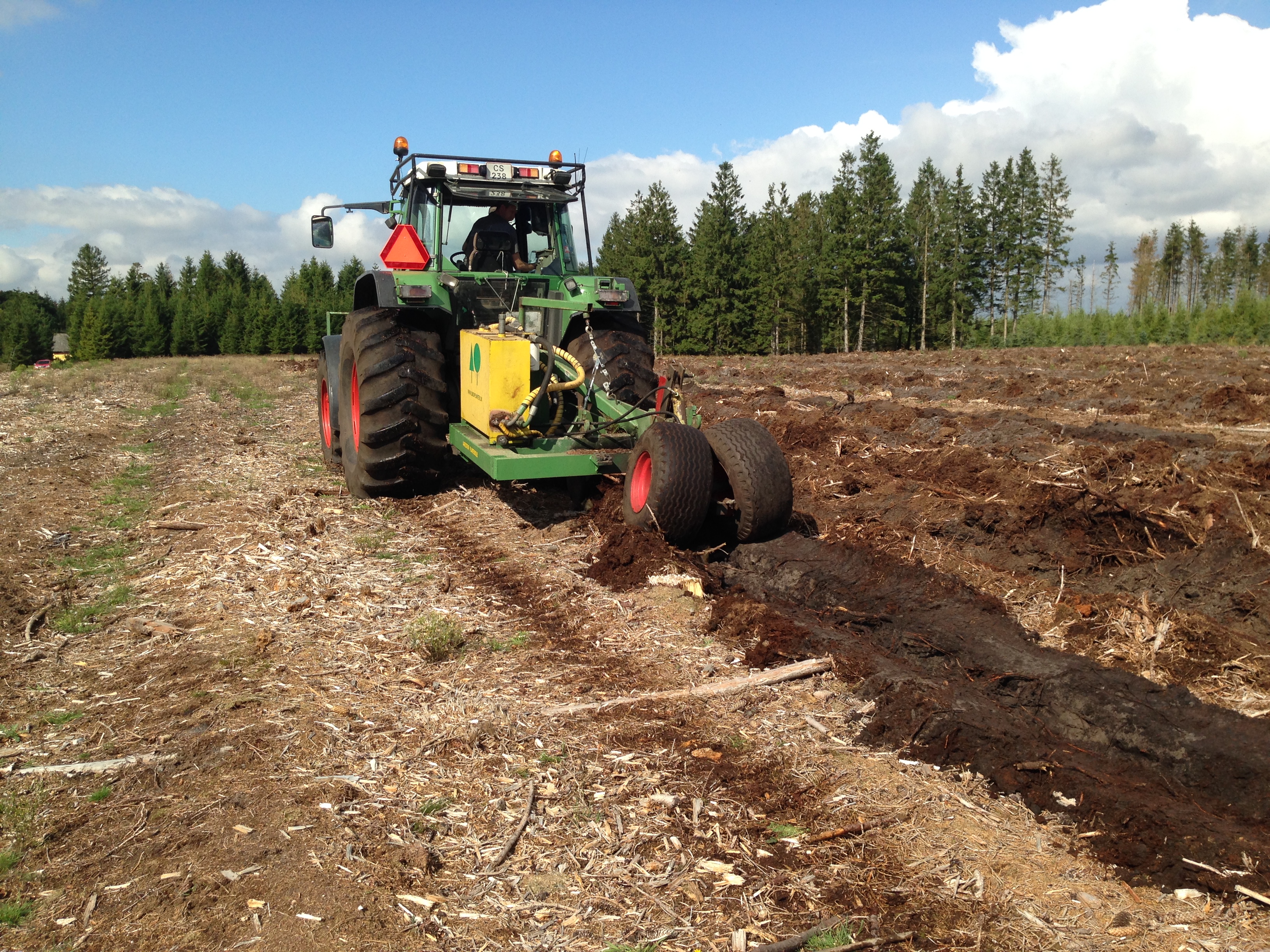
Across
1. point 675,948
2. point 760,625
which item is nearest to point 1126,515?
point 760,625

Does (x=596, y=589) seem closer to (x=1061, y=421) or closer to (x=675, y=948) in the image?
(x=675, y=948)

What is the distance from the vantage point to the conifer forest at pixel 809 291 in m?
48.5

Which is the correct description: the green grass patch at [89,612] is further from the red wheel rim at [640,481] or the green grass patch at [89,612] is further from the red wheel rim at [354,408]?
the red wheel rim at [640,481]

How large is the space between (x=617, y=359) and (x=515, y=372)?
110cm

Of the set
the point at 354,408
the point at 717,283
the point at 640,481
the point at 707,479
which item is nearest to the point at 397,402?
the point at 354,408

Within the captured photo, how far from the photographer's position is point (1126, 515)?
6195mm

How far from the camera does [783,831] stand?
124 inches

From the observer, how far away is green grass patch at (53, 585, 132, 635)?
515 cm

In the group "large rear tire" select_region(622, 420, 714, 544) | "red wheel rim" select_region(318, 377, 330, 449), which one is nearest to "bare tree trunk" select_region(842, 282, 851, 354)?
"red wheel rim" select_region(318, 377, 330, 449)

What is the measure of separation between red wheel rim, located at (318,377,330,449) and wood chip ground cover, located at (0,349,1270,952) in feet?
8.10

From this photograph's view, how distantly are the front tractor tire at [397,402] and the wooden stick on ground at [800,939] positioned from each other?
5.68m

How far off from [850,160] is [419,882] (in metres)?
55.3

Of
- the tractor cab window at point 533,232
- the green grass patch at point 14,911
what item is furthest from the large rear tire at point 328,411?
the green grass patch at point 14,911

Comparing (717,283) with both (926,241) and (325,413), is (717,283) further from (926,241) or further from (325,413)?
(325,413)
